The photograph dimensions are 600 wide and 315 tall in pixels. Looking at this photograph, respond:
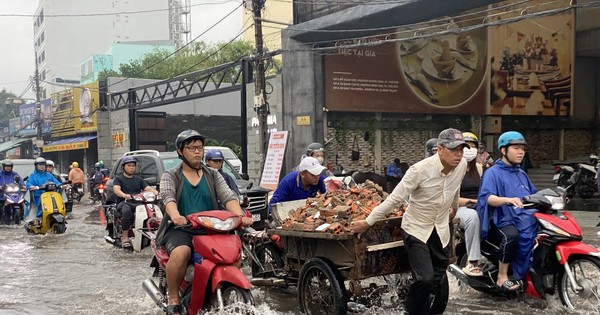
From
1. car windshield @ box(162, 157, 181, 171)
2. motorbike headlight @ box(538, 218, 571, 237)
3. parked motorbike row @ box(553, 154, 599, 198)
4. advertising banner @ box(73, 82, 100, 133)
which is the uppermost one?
advertising banner @ box(73, 82, 100, 133)

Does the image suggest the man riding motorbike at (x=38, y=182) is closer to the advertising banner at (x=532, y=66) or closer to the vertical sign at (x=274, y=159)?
the vertical sign at (x=274, y=159)

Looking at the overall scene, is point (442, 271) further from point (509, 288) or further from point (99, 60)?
point (99, 60)

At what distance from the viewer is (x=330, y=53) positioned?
19984 mm

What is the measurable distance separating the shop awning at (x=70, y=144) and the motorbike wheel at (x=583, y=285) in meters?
31.0

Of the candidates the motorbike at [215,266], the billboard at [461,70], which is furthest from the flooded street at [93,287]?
the billboard at [461,70]

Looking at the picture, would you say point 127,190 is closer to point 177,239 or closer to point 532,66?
point 177,239

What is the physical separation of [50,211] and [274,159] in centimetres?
628

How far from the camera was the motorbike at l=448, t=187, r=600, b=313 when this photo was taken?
552cm

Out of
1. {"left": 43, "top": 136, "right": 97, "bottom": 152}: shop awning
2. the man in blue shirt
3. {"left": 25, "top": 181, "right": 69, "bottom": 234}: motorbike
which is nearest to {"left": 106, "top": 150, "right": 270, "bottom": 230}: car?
{"left": 25, "top": 181, "right": 69, "bottom": 234}: motorbike

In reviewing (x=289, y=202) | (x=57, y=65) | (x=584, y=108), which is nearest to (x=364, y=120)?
(x=584, y=108)

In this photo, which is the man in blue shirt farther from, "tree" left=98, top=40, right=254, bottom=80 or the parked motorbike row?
"tree" left=98, top=40, right=254, bottom=80

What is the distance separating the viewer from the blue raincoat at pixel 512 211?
577 centimetres

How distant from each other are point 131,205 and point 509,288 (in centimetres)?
691

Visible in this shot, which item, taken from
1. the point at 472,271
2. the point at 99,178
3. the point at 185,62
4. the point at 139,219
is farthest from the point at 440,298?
Result: the point at 185,62
